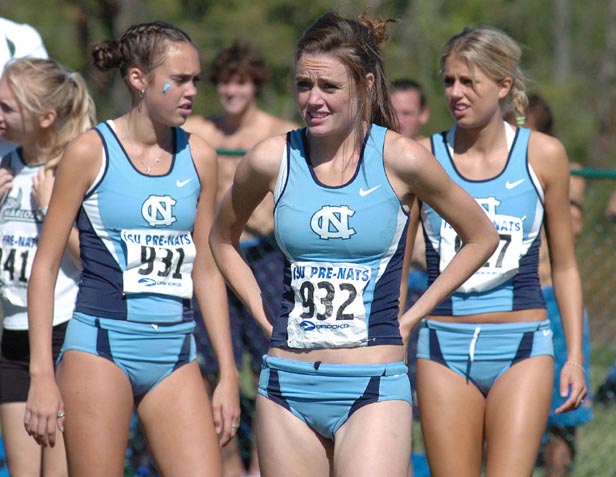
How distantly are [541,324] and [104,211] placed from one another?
6.03 feet

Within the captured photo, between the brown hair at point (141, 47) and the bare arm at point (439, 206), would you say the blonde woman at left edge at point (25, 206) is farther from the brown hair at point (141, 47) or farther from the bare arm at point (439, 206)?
the bare arm at point (439, 206)

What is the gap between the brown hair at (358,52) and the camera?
3600 millimetres

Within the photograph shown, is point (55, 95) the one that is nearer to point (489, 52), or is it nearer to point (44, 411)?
point (44, 411)

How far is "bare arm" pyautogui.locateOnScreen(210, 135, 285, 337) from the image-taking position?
3691 mm

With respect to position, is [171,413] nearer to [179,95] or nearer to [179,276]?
[179,276]

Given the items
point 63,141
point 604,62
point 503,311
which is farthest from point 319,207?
point 604,62

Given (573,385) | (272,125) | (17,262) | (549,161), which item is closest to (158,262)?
(17,262)

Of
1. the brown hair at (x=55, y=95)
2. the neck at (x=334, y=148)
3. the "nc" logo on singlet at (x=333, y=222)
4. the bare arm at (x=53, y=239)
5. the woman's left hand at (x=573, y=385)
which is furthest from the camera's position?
the brown hair at (x=55, y=95)

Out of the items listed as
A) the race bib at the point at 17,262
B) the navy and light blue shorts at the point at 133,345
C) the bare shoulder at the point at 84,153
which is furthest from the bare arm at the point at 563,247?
the race bib at the point at 17,262

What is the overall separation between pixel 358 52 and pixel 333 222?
583mm

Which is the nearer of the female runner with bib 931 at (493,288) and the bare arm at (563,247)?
the female runner with bib 931 at (493,288)

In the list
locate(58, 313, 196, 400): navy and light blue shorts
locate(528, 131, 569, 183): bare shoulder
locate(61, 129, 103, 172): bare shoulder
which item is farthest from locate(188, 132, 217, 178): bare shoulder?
locate(528, 131, 569, 183): bare shoulder

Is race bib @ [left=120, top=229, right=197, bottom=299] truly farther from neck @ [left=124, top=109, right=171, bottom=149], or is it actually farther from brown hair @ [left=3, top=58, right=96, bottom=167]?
brown hair @ [left=3, top=58, right=96, bottom=167]

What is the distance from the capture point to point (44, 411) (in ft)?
13.0
